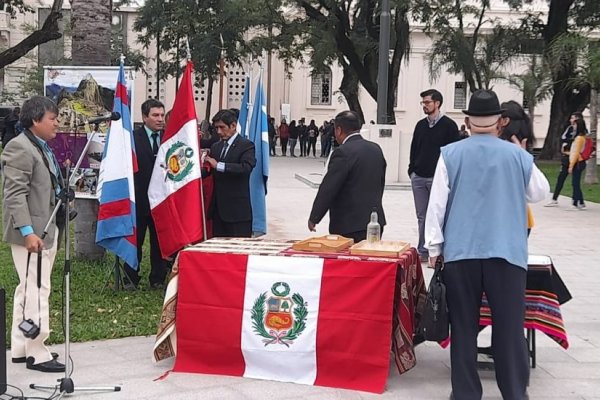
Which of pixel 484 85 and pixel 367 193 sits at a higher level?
pixel 484 85

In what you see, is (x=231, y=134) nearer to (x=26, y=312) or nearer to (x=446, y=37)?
(x=26, y=312)

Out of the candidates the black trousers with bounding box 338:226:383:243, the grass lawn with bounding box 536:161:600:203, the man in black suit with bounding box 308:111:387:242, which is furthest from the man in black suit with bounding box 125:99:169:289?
the grass lawn with bounding box 536:161:600:203

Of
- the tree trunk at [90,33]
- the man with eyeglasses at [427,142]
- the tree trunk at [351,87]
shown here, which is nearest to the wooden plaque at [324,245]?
the man with eyeglasses at [427,142]

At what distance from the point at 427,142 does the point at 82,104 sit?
399 cm

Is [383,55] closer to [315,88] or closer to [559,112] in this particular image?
[559,112]

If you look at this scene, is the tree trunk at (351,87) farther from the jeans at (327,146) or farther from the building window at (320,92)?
the building window at (320,92)

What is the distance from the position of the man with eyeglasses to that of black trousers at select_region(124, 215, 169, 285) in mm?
3037

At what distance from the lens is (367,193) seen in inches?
254

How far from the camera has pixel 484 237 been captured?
185 inches

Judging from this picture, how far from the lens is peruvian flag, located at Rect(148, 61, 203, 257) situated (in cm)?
704

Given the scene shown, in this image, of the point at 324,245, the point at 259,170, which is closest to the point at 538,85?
the point at 259,170

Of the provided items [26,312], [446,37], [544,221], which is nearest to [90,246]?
[26,312]

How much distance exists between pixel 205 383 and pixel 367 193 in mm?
2055

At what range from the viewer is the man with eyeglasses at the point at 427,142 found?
908cm
